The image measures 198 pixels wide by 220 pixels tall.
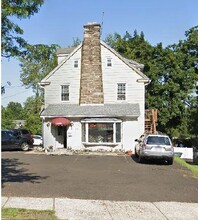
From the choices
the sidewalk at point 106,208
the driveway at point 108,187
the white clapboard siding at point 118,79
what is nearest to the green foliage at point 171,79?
the white clapboard siding at point 118,79

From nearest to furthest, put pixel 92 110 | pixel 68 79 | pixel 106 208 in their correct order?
pixel 106 208
pixel 92 110
pixel 68 79

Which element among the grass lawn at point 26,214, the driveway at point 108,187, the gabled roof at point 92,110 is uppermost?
the gabled roof at point 92,110

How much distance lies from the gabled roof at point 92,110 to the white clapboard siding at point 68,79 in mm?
781

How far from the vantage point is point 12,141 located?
31.8 meters

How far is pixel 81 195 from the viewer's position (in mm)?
10758

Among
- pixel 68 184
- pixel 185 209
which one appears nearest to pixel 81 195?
pixel 68 184

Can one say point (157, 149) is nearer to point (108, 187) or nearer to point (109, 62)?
point (108, 187)

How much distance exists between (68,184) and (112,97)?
20.2 m

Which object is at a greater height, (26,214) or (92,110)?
(92,110)

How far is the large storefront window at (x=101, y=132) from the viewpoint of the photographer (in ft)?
102

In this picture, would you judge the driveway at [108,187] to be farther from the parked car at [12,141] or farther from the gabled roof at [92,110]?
the parked car at [12,141]

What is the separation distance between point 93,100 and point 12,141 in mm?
7376

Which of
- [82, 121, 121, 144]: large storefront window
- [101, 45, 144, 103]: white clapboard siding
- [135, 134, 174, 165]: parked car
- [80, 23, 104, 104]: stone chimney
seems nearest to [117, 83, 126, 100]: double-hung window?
[101, 45, 144, 103]: white clapboard siding

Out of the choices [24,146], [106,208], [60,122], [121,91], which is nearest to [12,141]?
[24,146]
